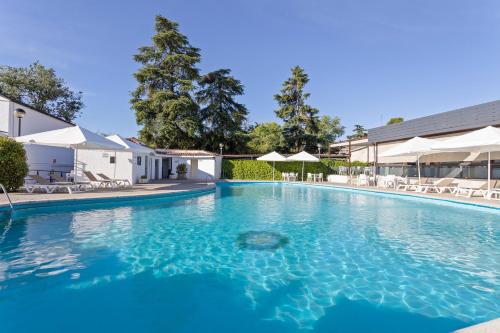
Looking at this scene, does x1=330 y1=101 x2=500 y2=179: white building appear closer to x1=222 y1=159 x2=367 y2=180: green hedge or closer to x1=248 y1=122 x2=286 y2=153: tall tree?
x1=222 y1=159 x2=367 y2=180: green hedge

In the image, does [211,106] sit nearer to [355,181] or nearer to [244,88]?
[244,88]

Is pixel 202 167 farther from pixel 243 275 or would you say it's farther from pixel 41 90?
pixel 41 90

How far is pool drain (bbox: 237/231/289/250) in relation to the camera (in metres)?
5.69

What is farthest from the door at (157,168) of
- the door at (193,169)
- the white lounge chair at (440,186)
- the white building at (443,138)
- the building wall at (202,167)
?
the white lounge chair at (440,186)

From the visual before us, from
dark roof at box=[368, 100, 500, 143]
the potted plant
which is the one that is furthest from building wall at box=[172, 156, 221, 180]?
dark roof at box=[368, 100, 500, 143]

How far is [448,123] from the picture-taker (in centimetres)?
1702

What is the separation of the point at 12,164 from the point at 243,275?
432 inches

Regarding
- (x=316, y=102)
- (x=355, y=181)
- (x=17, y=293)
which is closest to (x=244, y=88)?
(x=316, y=102)

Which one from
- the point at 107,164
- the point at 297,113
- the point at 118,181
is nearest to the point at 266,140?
the point at 297,113

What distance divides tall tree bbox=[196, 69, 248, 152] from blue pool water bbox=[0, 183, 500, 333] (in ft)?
76.6

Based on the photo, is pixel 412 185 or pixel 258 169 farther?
pixel 258 169

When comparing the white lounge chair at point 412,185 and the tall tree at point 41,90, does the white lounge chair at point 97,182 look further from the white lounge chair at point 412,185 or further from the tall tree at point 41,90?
the tall tree at point 41,90

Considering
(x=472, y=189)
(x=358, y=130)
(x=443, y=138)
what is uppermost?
(x=358, y=130)

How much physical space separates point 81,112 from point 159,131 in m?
15.7
